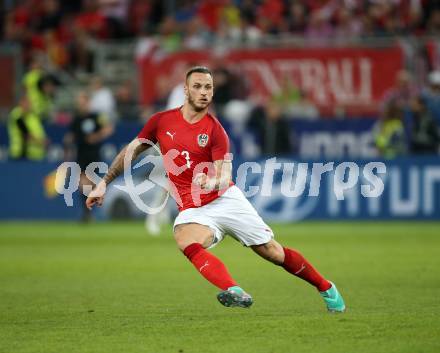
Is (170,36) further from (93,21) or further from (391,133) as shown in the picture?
(391,133)

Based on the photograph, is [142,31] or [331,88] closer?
[331,88]

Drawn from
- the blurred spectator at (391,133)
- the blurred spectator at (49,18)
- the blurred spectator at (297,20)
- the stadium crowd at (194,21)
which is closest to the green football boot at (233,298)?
the blurred spectator at (391,133)

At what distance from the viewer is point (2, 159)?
2366 centimetres

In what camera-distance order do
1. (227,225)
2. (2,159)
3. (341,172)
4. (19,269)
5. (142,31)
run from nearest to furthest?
(227,225)
(19,269)
(341,172)
(2,159)
(142,31)

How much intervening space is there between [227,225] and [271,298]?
1685 millimetres

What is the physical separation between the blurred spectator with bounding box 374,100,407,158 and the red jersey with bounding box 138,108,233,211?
12.0m

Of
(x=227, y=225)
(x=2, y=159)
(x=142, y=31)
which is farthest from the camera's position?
(x=142, y=31)

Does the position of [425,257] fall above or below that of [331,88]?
below

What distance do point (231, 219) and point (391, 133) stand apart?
41.7 ft

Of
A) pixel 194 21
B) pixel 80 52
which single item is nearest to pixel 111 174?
pixel 194 21

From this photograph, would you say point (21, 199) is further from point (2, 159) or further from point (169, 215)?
point (169, 215)

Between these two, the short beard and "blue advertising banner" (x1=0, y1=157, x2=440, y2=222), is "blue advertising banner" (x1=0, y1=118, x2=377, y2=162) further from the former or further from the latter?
the short beard

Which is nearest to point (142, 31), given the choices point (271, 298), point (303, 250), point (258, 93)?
point (258, 93)

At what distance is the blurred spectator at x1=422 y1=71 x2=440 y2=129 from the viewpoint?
20.6 m
